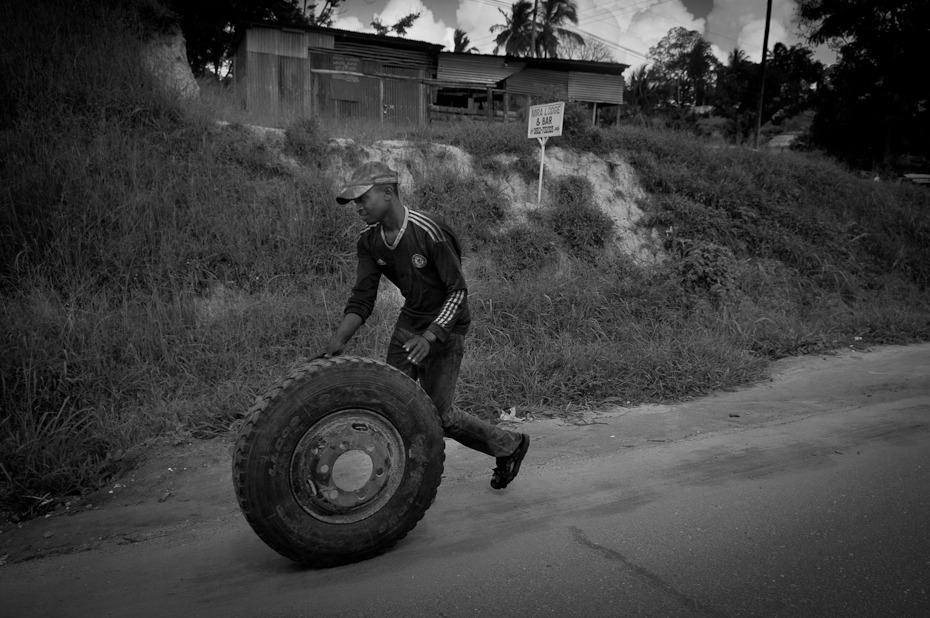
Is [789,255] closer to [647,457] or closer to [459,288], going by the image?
[647,457]

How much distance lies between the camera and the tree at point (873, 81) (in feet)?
72.9

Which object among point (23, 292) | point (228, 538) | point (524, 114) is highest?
point (524, 114)

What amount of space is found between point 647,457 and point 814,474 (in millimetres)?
1056

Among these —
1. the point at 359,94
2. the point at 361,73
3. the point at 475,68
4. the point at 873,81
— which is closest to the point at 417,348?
the point at 361,73

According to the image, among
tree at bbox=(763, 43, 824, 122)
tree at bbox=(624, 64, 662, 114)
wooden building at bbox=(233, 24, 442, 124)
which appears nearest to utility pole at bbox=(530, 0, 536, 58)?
tree at bbox=(624, 64, 662, 114)

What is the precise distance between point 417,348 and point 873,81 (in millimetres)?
27540

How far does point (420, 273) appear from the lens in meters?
3.50

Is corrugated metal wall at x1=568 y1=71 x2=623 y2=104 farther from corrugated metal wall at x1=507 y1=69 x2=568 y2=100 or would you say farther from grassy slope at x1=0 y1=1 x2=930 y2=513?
grassy slope at x1=0 y1=1 x2=930 y2=513

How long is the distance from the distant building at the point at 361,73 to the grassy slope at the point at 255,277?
758cm

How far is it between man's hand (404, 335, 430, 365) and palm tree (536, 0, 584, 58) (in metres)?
40.6

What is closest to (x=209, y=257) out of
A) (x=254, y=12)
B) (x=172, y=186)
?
(x=172, y=186)

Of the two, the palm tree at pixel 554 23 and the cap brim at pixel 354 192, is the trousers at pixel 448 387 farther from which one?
the palm tree at pixel 554 23

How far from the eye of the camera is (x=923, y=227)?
13.8 meters

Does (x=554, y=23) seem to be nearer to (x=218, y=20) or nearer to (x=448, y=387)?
(x=218, y=20)
